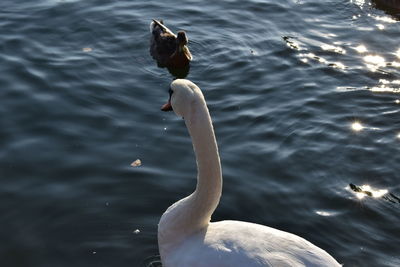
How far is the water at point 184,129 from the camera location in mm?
8516

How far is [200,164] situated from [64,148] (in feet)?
13.8

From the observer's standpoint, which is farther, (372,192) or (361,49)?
(361,49)

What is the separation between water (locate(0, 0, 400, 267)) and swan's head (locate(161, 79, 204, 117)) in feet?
7.76

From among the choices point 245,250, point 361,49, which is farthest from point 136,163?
point 361,49

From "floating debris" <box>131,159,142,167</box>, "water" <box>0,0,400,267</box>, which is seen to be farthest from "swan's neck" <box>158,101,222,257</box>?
"floating debris" <box>131,159,142,167</box>

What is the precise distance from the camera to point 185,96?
6207 mm

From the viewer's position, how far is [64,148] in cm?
1017

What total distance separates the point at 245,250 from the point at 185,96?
1542 mm

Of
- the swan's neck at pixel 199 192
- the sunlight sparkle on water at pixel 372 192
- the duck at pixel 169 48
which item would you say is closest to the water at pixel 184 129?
the sunlight sparkle on water at pixel 372 192

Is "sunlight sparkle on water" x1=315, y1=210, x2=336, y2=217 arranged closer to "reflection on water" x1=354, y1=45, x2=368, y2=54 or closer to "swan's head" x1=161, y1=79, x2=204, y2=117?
"swan's head" x1=161, y1=79, x2=204, y2=117

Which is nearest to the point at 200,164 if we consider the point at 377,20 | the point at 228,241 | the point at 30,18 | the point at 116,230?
the point at 228,241

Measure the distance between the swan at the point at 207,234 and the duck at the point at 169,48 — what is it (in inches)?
286

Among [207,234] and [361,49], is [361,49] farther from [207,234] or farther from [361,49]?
[207,234]

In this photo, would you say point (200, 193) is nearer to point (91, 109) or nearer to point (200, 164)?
point (200, 164)
